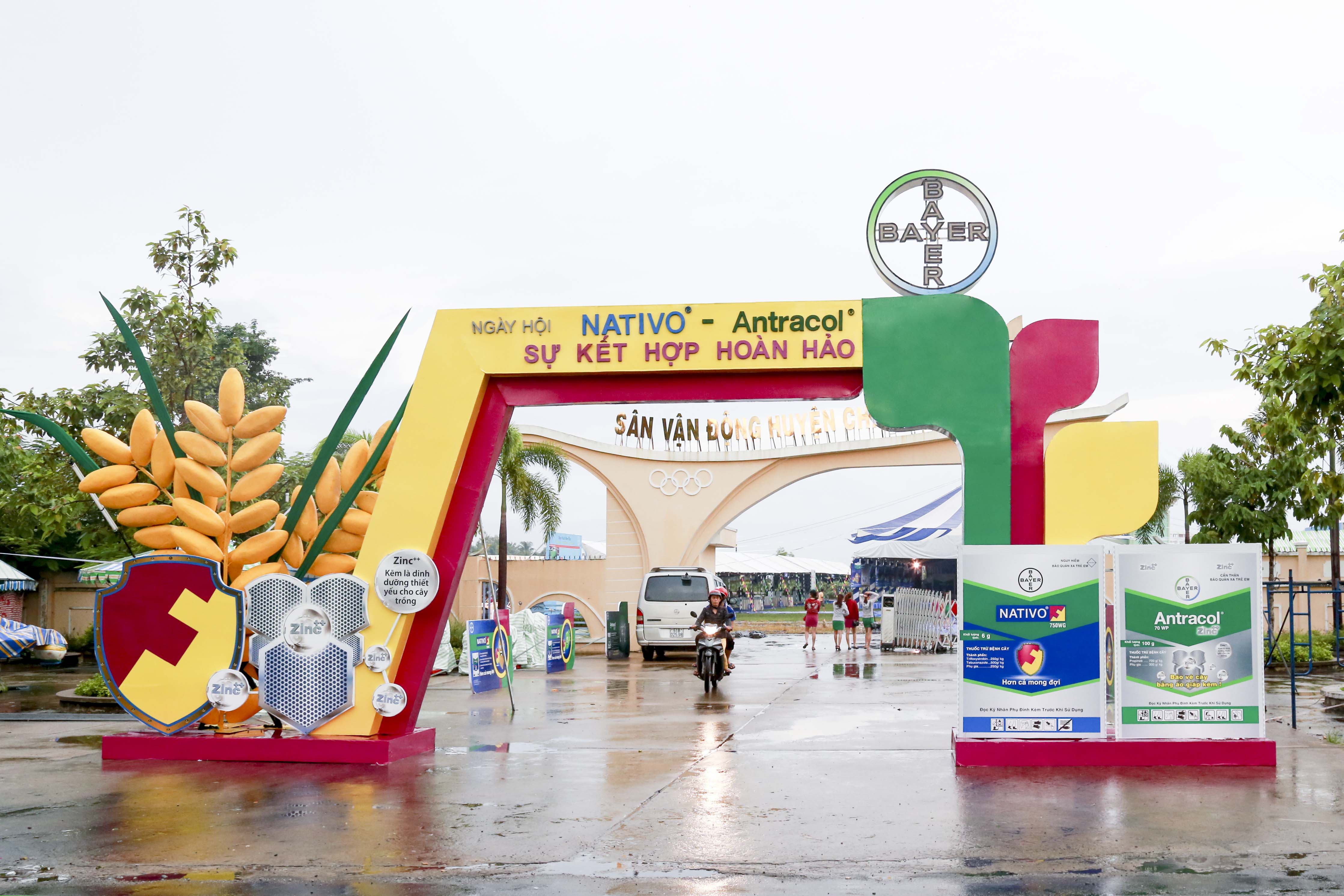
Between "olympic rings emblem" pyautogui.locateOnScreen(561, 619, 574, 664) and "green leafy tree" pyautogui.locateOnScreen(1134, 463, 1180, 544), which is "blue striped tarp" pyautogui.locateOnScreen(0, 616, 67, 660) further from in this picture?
"green leafy tree" pyautogui.locateOnScreen(1134, 463, 1180, 544)

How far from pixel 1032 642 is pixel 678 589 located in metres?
13.8

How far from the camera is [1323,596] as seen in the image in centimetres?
2956

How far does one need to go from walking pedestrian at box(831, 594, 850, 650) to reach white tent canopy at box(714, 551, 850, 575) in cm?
1489

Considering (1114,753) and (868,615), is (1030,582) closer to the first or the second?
(1114,753)

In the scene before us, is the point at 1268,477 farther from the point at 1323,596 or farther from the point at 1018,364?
the point at 1018,364

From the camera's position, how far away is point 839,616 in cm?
2716

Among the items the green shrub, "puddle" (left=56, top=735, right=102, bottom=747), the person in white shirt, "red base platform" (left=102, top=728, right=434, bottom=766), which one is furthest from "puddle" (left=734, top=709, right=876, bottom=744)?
the person in white shirt

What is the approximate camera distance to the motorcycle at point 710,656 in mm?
16547

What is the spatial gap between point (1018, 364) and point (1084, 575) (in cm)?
194

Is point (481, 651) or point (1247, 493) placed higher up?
point (1247, 493)

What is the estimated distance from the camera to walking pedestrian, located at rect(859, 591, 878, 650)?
2697 cm

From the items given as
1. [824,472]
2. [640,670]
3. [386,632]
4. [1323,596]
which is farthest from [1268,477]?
[386,632]

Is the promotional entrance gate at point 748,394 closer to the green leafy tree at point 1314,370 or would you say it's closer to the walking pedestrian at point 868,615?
the green leafy tree at point 1314,370

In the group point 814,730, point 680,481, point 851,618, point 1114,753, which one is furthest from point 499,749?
point 851,618
